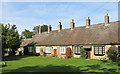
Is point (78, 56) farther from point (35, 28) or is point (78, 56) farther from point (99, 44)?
point (35, 28)

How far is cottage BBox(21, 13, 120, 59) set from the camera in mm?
22156

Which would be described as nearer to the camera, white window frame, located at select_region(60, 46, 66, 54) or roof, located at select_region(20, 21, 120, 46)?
roof, located at select_region(20, 21, 120, 46)

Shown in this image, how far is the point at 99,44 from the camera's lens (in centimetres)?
2234

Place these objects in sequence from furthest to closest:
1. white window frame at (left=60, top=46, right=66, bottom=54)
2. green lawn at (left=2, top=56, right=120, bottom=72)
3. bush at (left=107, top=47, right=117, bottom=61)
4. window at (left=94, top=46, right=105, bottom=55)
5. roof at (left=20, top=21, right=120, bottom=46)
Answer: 1. white window frame at (left=60, top=46, right=66, bottom=54)
2. roof at (left=20, top=21, right=120, bottom=46)
3. window at (left=94, top=46, right=105, bottom=55)
4. bush at (left=107, top=47, right=117, bottom=61)
5. green lawn at (left=2, top=56, right=120, bottom=72)

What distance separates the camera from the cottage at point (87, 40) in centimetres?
2216

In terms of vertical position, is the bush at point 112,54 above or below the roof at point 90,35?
below

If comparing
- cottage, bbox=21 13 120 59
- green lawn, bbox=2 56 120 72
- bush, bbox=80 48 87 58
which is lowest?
green lawn, bbox=2 56 120 72

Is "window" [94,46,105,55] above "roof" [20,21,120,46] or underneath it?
underneath

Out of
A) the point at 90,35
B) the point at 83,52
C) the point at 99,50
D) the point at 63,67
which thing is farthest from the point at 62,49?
the point at 63,67

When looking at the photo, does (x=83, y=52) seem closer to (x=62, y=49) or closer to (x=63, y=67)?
(x=62, y=49)

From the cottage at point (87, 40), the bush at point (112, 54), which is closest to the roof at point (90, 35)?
the cottage at point (87, 40)

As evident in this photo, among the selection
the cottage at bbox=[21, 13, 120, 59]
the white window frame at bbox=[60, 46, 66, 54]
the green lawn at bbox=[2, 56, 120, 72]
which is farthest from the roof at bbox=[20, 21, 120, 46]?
the green lawn at bbox=[2, 56, 120, 72]

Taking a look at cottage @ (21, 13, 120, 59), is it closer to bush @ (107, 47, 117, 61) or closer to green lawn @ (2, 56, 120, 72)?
bush @ (107, 47, 117, 61)

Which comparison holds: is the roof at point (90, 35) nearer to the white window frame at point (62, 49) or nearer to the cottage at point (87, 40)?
the cottage at point (87, 40)
